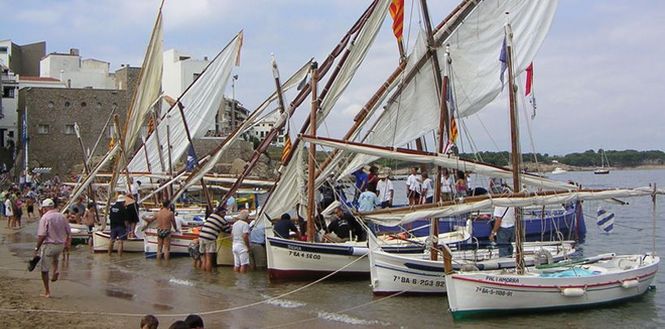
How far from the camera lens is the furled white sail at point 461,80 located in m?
20.4

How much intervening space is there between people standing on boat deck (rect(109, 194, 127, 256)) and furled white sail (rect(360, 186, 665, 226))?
11428mm

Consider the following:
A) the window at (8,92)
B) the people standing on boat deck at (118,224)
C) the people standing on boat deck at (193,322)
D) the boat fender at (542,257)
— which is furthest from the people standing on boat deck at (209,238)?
the window at (8,92)

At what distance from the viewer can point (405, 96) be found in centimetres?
2091

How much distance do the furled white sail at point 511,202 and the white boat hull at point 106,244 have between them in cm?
1216

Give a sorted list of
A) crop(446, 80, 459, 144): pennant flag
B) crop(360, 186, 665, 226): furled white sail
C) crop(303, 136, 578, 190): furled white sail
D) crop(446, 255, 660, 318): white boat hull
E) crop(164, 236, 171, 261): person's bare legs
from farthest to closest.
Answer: crop(164, 236, 171, 261): person's bare legs
crop(446, 80, 459, 144): pennant flag
crop(303, 136, 578, 190): furled white sail
crop(360, 186, 665, 226): furled white sail
crop(446, 255, 660, 318): white boat hull

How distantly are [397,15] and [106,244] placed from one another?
498 inches

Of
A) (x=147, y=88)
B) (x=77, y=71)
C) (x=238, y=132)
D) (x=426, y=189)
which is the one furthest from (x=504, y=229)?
(x=77, y=71)

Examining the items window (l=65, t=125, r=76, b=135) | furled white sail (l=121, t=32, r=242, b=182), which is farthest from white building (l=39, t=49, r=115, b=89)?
furled white sail (l=121, t=32, r=242, b=182)

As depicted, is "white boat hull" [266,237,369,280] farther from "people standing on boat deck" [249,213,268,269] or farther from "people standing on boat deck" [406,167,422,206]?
"people standing on boat deck" [406,167,422,206]

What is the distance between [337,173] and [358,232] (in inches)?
71.7

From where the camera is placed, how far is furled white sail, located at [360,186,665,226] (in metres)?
15.3

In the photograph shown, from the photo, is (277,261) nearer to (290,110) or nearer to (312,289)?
(312,289)

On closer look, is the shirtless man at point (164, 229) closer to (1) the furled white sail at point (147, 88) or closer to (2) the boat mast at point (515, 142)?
(1) the furled white sail at point (147, 88)

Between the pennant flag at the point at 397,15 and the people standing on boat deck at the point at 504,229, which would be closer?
the people standing on boat deck at the point at 504,229
